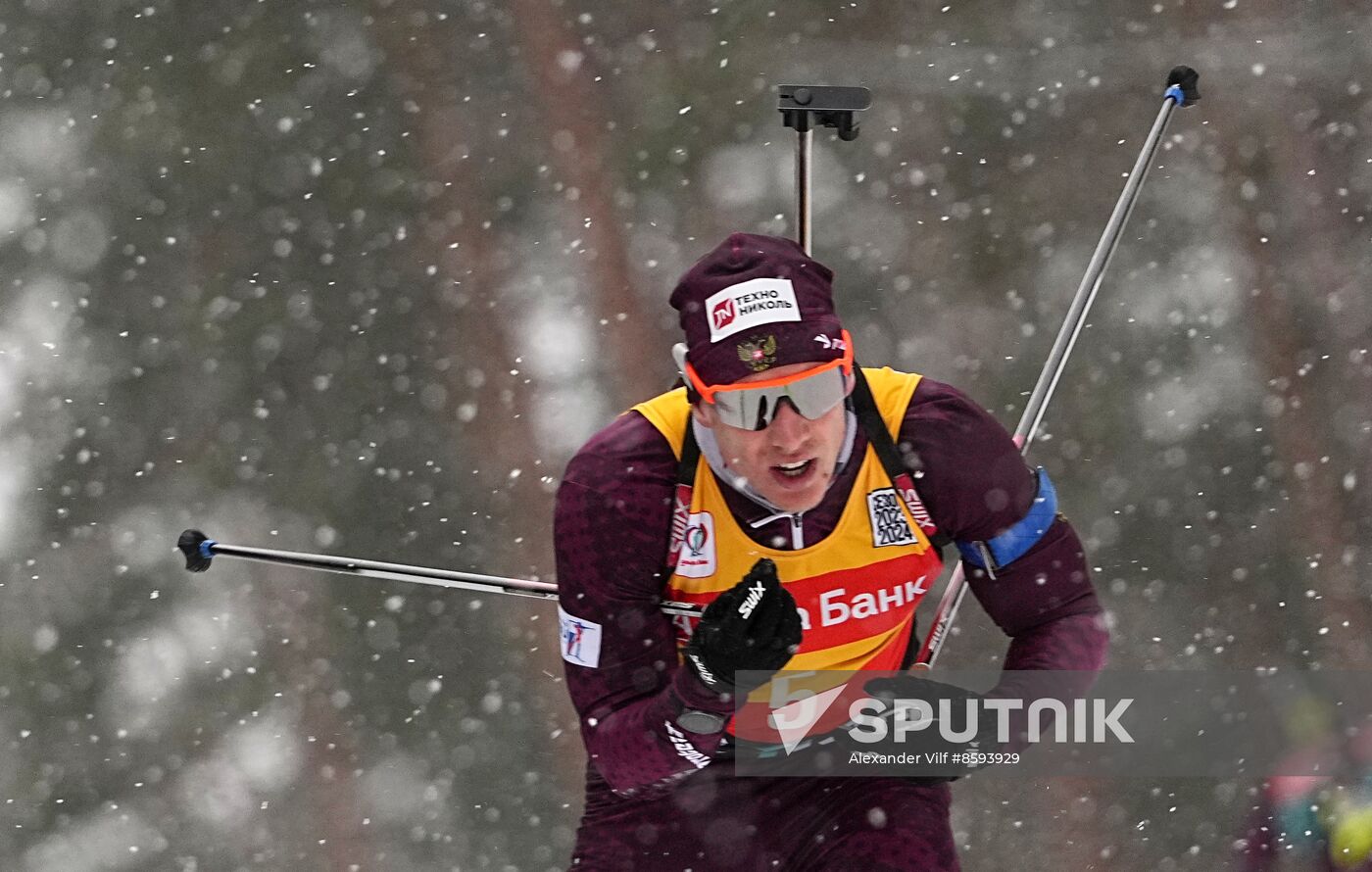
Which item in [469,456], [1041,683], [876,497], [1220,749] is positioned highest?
[469,456]

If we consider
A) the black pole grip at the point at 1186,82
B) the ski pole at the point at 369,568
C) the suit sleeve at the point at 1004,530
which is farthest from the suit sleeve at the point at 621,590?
the black pole grip at the point at 1186,82

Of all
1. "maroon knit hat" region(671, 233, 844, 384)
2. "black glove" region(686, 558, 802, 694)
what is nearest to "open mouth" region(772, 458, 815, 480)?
"maroon knit hat" region(671, 233, 844, 384)

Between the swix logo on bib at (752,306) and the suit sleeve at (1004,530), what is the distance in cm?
32

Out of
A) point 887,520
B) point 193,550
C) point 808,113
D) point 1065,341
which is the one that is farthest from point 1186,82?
point 193,550

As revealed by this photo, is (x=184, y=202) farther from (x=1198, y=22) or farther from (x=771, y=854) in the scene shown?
(x=771, y=854)

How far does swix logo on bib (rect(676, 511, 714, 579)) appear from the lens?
272cm

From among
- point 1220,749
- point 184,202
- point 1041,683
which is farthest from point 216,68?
point 1041,683

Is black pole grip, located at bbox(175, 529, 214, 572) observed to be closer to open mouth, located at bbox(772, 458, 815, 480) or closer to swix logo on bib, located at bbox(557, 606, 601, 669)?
swix logo on bib, located at bbox(557, 606, 601, 669)

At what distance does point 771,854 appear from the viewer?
9.52 feet

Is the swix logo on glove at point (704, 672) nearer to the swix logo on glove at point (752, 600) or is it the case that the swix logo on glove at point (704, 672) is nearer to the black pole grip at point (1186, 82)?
the swix logo on glove at point (752, 600)

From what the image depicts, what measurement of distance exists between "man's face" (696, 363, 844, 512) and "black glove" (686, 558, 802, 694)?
0.89 feet

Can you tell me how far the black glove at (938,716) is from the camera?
9.25ft

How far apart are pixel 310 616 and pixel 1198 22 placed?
475cm

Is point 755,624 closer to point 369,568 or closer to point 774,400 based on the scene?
point 774,400
